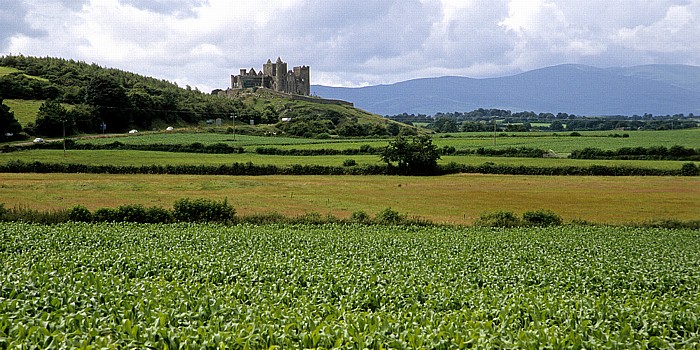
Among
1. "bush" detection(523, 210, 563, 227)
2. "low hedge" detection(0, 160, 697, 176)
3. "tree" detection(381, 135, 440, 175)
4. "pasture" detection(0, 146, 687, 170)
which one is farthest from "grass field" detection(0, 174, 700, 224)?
"pasture" detection(0, 146, 687, 170)

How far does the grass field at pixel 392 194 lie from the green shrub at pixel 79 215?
6265 mm

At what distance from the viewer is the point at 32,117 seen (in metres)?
99.7

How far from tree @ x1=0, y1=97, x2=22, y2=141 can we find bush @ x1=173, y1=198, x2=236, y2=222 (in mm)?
64097

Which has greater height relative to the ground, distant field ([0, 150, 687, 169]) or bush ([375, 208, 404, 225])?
distant field ([0, 150, 687, 169])

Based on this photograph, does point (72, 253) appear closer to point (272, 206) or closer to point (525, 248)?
point (525, 248)

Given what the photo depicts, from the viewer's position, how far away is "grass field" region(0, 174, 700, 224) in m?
44.5

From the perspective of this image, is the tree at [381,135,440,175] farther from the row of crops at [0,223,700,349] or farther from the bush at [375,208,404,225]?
the row of crops at [0,223,700,349]

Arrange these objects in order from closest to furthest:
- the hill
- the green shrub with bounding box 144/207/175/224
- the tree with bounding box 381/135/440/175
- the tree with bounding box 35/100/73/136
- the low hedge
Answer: the green shrub with bounding box 144/207/175/224, the low hedge, the tree with bounding box 381/135/440/175, the tree with bounding box 35/100/73/136, the hill

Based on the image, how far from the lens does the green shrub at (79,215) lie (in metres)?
34.4

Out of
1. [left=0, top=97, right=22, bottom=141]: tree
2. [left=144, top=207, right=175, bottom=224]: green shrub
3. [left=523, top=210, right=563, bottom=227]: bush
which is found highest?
[left=0, top=97, right=22, bottom=141]: tree

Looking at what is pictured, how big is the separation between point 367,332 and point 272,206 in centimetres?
3537

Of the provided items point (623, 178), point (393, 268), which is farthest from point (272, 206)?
point (623, 178)

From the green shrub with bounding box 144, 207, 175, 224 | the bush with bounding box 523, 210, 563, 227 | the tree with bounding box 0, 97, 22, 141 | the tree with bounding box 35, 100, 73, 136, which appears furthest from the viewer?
the tree with bounding box 35, 100, 73, 136

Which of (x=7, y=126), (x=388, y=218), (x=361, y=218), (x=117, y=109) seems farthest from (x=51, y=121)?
(x=388, y=218)
